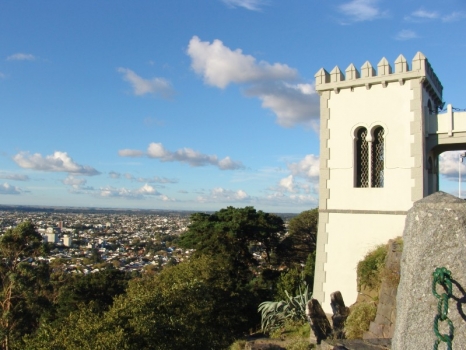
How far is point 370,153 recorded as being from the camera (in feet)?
40.5

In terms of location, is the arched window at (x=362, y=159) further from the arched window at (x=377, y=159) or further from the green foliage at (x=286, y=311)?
the green foliage at (x=286, y=311)

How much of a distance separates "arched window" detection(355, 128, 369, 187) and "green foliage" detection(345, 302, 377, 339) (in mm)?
3848

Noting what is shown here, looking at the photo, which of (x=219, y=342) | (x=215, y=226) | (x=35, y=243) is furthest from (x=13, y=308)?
(x=215, y=226)

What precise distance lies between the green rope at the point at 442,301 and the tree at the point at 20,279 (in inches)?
672

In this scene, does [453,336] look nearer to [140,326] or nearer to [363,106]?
[140,326]

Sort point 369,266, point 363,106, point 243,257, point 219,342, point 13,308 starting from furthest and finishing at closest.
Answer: point 243,257
point 13,308
point 219,342
point 363,106
point 369,266

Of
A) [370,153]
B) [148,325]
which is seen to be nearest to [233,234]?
[370,153]

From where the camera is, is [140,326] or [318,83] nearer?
[140,326]

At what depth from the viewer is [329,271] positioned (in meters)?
12.7

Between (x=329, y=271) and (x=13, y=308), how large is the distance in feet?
40.4

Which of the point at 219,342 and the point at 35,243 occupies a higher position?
the point at 35,243

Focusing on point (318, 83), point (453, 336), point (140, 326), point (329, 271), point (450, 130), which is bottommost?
point (140, 326)

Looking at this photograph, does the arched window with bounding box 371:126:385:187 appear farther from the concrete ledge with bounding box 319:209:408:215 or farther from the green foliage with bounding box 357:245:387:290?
the green foliage with bounding box 357:245:387:290

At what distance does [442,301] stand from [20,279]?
1755 centimetres
